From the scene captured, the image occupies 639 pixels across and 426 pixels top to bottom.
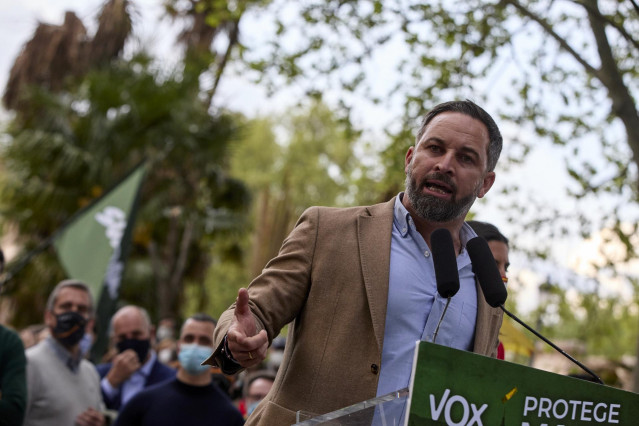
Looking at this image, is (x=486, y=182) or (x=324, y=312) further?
(x=486, y=182)

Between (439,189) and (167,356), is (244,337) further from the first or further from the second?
(167,356)

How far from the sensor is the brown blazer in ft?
8.81

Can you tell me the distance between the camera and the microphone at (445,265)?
2.56 meters

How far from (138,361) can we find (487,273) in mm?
4923

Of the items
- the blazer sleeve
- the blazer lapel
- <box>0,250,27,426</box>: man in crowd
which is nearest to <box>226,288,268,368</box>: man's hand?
the blazer sleeve

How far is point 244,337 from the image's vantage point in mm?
2385

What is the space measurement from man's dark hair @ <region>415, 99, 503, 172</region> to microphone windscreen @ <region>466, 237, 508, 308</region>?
0.45 meters

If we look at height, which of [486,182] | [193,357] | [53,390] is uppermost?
[486,182]

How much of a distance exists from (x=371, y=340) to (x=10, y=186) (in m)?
12.5

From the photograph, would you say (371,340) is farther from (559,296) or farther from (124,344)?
(559,296)

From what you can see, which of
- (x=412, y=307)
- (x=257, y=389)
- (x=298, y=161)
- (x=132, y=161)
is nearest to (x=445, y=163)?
(x=412, y=307)

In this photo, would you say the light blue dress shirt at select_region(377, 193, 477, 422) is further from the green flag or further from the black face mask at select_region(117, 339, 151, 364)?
the green flag

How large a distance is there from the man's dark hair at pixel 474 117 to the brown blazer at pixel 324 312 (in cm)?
48

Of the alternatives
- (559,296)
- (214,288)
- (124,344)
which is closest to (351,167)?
(214,288)
